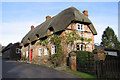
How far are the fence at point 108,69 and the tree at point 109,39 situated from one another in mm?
30822

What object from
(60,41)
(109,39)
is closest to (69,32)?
(60,41)

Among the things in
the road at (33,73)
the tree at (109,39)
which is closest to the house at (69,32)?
the road at (33,73)

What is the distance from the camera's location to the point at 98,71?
8.56 m

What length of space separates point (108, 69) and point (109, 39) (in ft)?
107

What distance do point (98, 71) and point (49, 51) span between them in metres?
9.57

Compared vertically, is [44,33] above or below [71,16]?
below

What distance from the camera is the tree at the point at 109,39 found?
37381mm

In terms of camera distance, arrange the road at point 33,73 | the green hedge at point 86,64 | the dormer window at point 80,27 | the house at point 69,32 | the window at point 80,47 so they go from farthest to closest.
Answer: the dormer window at point 80,27 < the window at point 80,47 < the house at point 69,32 < the green hedge at point 86,64 < the road at point 33,73

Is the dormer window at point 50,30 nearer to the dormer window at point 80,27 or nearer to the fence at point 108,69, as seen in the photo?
the dormer window at point 80,27

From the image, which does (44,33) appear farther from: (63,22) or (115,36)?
(115,36)

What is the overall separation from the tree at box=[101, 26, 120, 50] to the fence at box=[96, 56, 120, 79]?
3082 cm

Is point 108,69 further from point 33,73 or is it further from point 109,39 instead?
point 109,39

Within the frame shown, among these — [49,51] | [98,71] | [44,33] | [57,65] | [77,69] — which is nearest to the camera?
[98,71]

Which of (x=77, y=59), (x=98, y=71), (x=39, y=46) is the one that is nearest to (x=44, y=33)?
(x=39, y=46)
